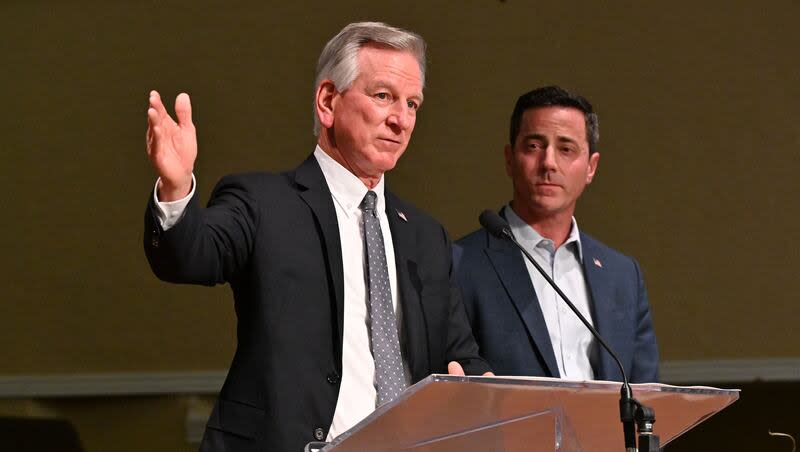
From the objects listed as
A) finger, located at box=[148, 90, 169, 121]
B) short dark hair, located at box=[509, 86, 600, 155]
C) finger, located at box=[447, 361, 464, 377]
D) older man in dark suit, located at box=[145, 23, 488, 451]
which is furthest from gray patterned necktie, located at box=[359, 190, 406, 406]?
short dark hair, located at box=[509, 86, 600, 155]

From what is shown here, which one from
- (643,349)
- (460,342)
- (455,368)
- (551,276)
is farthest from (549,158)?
(455,368)

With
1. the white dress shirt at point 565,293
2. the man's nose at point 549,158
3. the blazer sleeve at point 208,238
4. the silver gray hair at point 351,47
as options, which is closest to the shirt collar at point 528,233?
the white dress shirt at point 565,293

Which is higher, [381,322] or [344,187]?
[344,187]

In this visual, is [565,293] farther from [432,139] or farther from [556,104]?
[432,139]

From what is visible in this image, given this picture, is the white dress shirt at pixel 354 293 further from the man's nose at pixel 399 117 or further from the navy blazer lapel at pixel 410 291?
the man's nose at pixel 399 117

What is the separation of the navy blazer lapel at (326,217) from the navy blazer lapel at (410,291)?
0.18 metres

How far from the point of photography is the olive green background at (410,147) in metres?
4.89

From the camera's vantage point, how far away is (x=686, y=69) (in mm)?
4965

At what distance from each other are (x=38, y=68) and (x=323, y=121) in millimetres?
2722

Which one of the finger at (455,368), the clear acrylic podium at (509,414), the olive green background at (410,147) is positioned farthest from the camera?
the olive green background at (410,147)

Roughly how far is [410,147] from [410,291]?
241cm

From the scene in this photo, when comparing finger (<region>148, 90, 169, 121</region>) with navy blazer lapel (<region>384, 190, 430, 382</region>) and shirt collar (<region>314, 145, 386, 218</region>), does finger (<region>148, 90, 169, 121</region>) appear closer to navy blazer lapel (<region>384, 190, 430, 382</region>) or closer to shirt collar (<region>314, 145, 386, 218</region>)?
shirt collar (<region>314, 145, 386, 218</region>)

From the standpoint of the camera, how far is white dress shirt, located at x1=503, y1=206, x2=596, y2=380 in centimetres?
341

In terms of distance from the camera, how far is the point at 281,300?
2.48 metres
